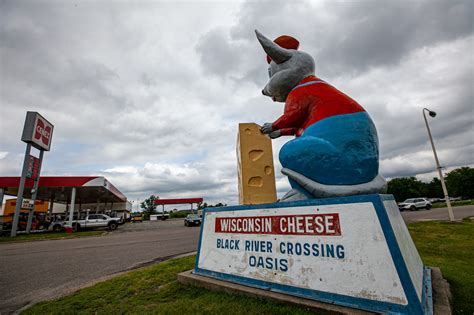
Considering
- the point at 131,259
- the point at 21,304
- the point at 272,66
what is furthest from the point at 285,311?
the point at 131,259

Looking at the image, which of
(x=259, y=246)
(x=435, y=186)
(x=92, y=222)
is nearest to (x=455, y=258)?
(x=259, y=246)

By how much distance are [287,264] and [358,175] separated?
1139 mm

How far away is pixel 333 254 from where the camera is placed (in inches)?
79.6

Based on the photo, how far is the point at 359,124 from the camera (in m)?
2.51

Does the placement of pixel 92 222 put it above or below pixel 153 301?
above

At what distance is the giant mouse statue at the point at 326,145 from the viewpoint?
2395 mm

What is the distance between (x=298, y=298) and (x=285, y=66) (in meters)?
2.70

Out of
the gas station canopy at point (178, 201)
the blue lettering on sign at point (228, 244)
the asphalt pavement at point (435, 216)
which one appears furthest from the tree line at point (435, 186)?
the blue lettering on sign at point (228, 244)

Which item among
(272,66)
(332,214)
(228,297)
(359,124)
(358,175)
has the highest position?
(272,66)

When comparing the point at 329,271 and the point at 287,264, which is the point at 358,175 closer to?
the point at 329,271

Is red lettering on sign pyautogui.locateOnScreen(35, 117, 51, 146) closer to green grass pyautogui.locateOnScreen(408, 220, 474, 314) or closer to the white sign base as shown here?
the white sign base

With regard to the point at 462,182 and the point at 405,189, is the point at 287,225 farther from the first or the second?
the point at 462,182

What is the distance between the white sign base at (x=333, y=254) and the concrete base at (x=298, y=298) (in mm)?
67

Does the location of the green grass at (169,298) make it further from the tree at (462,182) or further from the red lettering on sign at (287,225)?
the tree at (462,182)
